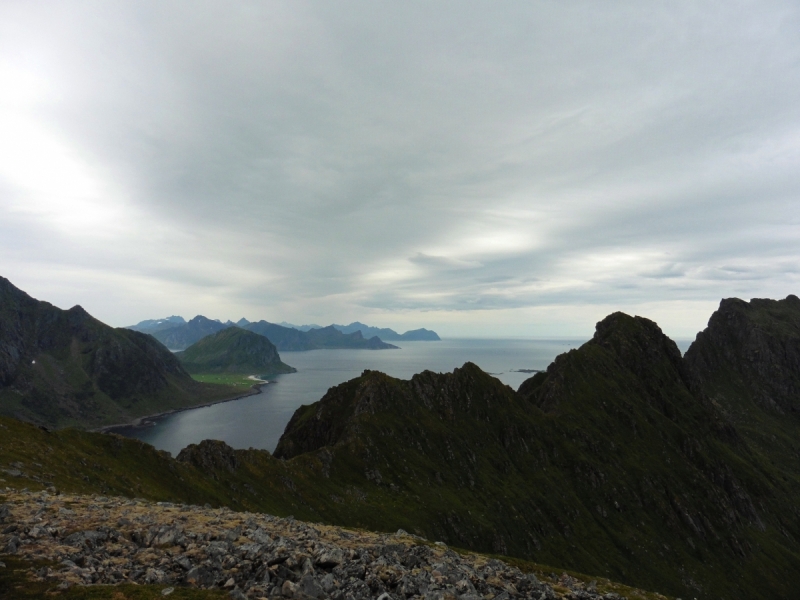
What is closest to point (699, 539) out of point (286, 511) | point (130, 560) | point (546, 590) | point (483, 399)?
point (483, 399)

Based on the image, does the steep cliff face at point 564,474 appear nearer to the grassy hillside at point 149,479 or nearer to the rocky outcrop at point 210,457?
the grassy hillside at point 149,479

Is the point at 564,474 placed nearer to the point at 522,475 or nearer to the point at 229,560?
the point at 522,475

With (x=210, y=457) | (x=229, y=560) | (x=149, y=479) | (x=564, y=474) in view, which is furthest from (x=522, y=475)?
(x=229, y=560)

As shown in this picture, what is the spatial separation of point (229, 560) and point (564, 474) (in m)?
153

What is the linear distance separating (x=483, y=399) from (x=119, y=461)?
123747 mm

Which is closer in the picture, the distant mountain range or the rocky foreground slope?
the rocky foreground slope

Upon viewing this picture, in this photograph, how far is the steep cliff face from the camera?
4503 inches

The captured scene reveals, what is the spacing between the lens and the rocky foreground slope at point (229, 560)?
18.9 meters

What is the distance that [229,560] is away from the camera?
2067cm

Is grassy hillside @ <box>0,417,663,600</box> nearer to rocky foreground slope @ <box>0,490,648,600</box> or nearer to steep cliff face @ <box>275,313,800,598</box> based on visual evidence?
rocky foreground slope @ <box>0,490,648,600</box>

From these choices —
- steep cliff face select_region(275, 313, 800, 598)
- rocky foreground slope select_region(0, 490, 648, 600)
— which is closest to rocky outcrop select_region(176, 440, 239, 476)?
steep cliff face select_region(275, 313, 800, 598)

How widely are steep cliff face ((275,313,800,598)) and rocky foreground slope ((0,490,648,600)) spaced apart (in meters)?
80.3

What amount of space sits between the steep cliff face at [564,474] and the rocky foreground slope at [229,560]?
80293mm

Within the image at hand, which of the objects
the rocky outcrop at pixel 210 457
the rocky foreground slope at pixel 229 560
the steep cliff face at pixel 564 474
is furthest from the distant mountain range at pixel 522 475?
the rocky foreground slope at pixel 229 560
